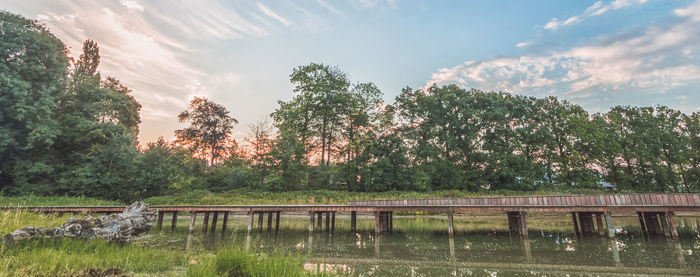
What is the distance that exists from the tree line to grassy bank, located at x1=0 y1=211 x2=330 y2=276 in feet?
67.4

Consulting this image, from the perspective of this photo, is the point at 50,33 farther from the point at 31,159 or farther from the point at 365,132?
the point at 365,132

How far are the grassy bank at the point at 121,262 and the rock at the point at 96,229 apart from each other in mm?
185

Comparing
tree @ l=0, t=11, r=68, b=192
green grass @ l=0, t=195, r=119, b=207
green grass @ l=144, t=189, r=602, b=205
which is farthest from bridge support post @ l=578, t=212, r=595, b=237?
tree @ l=0, t=11, r=68, b=192

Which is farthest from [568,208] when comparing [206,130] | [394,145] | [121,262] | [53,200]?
[206,130]

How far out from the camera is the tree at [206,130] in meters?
34.3

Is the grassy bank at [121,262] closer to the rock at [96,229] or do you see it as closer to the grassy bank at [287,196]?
the rock at [96,229]

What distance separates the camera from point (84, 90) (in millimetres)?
23188

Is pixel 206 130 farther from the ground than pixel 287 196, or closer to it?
farther from the ground

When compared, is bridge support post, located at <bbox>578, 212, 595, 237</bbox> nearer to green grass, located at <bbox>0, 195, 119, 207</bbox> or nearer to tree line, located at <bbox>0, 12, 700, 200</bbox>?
tree line, located at <bbox>0, 12, 700, 200</bbox>

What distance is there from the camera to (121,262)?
4.98 m

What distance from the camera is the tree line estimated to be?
77.6ft

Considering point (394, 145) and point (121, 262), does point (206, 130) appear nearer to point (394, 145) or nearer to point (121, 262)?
point (394, 145)

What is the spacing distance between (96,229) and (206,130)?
31.3 meters

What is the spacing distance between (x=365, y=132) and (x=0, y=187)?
1130 inches
